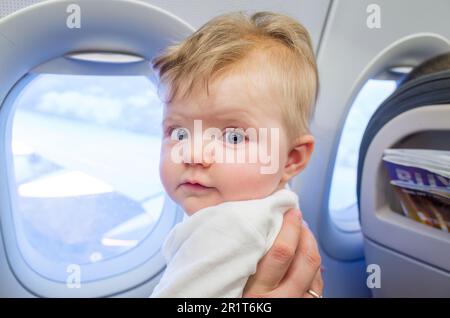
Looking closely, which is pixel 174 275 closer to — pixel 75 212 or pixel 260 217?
pixel 260 217

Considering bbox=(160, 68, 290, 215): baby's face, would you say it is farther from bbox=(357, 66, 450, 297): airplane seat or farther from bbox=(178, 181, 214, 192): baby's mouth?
bbox=(357, 66, 450, 297): airplane seat

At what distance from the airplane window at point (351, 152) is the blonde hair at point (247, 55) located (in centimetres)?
53

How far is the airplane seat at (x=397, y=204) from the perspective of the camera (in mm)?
912

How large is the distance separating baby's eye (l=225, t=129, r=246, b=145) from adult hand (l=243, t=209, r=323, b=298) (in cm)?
19

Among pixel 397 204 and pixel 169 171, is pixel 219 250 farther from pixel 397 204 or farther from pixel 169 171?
pixel 397 204

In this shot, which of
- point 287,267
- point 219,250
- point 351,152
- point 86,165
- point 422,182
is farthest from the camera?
point 351,152

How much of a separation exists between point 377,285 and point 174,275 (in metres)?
0.82

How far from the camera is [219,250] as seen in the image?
0.62 meters

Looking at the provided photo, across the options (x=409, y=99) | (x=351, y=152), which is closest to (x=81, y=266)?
(x=351, y=152)

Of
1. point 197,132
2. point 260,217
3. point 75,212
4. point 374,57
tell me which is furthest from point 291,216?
point 75,212

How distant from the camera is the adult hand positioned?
70cm

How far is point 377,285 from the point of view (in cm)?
120

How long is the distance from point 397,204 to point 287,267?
21.0 inches

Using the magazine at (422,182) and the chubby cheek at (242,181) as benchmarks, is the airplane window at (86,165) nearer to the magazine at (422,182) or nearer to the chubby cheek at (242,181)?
the chubby cheek at (242,181)
